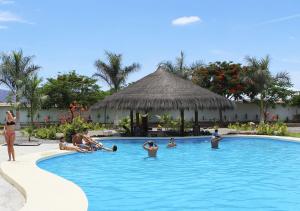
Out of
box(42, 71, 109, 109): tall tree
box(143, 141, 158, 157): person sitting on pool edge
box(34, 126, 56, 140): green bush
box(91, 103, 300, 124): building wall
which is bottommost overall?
box(143, 141, 158, 157): person sitting on pool edge

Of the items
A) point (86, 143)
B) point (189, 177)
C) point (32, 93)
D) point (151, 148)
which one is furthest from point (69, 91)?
point (189, 177)

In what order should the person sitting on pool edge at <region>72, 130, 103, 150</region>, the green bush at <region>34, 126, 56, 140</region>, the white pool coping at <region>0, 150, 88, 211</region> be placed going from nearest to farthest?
the white pool coping at <region>0, 150, 88, 211</region>
the person sitting on pool edge at <region>72, 130, 103, 150</region>
the green bush at <region>34, 126, 56, 140</region>

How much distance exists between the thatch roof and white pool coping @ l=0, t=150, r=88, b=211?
13925mm

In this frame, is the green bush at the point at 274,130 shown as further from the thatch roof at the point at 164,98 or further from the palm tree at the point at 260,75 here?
the palm tree at the point at 260,75

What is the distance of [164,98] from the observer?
26.8 metres

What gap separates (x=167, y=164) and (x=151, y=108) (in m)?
10.6

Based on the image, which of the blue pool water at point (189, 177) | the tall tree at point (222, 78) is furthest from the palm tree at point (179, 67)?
the blue pool water at point (189, 177)

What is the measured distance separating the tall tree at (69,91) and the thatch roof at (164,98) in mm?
16667

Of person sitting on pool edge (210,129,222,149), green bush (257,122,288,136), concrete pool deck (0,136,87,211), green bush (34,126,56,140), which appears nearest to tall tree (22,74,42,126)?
green bush (34,126,56,140)

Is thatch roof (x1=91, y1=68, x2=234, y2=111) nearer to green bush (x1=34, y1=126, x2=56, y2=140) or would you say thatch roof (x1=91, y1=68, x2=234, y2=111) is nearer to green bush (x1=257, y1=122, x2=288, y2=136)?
green bush (x1=257, y1=122, x2=288, y2=136)

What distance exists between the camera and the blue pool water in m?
9.77

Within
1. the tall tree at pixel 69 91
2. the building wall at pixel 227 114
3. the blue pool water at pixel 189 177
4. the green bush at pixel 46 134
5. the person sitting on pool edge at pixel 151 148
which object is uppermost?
the tall tree at pixel 69 91

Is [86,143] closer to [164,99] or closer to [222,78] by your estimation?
[164,99]

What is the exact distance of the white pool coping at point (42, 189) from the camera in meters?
7.65
